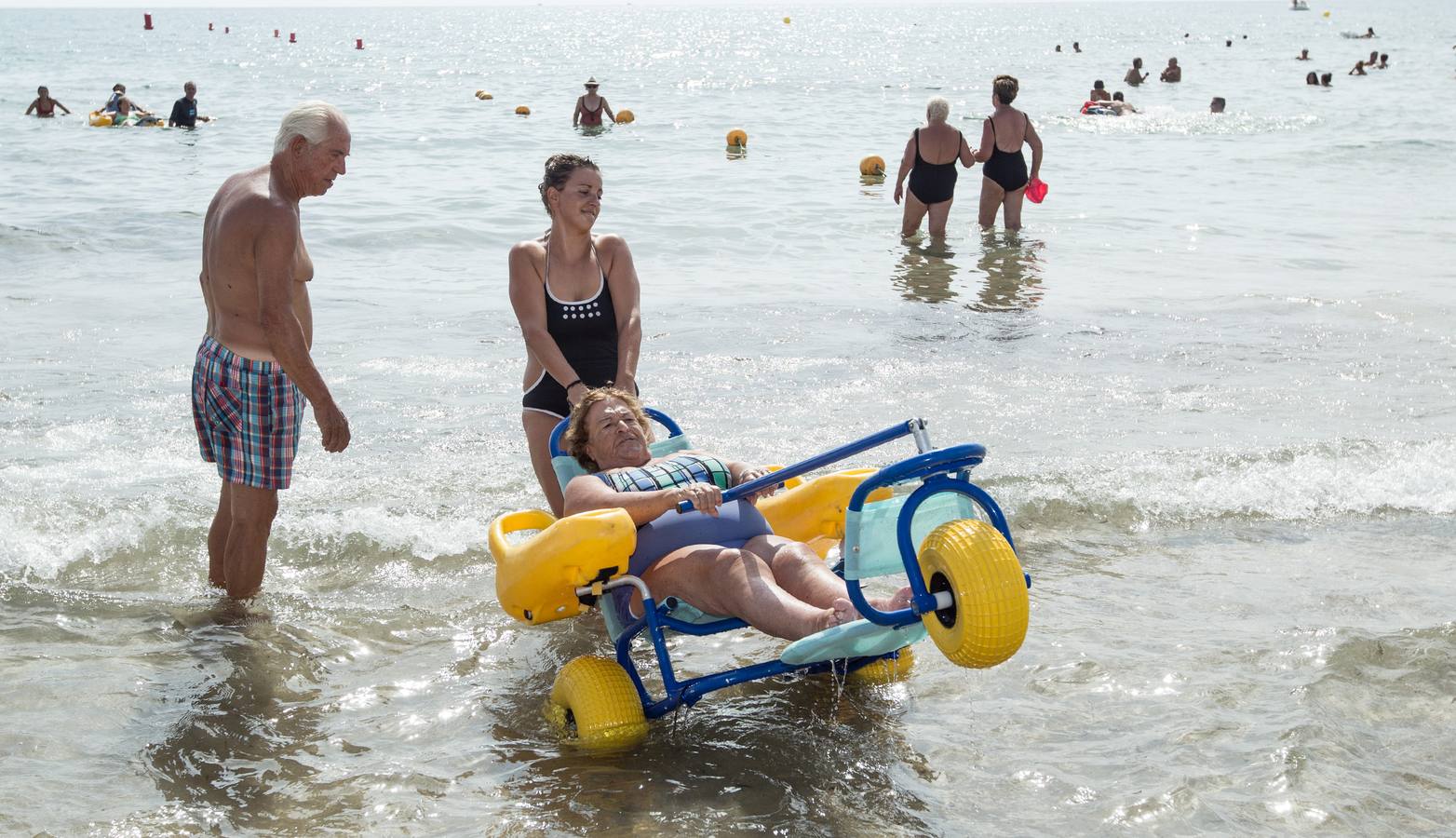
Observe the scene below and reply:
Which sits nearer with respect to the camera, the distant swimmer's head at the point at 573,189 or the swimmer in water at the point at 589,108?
the distant swimmer's head at the point at 573,189

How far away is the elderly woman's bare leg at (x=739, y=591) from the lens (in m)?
3.82

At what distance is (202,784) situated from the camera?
3.88 meters

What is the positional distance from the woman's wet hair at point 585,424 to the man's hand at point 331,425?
30.6 inches

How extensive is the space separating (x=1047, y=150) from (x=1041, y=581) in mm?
20988

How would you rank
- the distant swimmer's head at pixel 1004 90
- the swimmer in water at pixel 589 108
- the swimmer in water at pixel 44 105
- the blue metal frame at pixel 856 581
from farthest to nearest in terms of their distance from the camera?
the swimmer in water at pixel 44 105 < the swimmer in water at pixel 589 108 < the distant swimmer's head at pixel 1004 90 < the blue metal frame at pixel 856 581

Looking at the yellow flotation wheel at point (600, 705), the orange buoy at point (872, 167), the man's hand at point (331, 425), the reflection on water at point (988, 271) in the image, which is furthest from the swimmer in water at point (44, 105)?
the yellow flotation wheel at point (600, 705)

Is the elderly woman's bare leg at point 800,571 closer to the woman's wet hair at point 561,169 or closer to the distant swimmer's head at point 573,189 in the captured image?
the distant swimmer's head at point 573,189

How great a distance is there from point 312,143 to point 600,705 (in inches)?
84.0

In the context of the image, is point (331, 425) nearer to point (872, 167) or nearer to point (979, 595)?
point (979, 595)

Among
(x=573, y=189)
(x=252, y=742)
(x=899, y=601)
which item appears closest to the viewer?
(x=899, y=601)

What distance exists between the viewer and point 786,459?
290 inches

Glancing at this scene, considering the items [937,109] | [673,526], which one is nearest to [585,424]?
[673,526]

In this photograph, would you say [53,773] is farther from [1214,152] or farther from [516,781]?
[1214,152]

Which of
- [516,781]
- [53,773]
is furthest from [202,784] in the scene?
[516,781]
